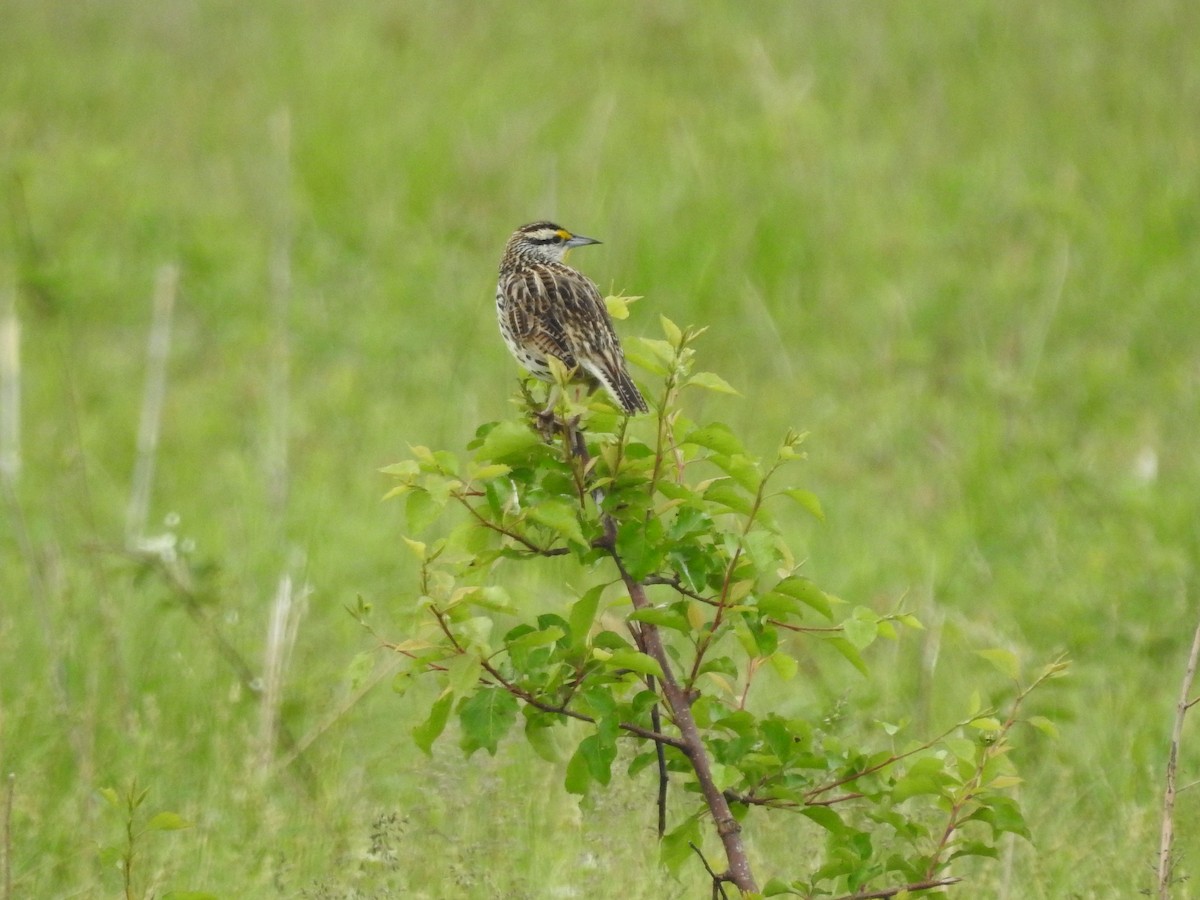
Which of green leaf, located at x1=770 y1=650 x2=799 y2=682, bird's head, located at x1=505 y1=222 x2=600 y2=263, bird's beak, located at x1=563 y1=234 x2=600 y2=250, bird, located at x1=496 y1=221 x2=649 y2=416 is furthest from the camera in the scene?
bird's head, located at x1=505 y1=222 x2=600 y2=263

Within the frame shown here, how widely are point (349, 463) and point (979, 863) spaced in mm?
4519

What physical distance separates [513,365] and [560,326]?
13.8 ft

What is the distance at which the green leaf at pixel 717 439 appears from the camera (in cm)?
343

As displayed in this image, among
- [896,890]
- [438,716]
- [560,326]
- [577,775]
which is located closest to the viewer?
[438,716]

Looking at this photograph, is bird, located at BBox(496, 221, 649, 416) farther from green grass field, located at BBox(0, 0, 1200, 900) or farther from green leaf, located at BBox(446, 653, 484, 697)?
green leaf, located at BBox(446, 653, 484, 697)

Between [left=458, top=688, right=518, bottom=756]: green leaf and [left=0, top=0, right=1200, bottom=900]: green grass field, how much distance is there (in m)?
0.24

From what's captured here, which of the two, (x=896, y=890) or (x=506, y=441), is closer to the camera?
(x=506, y=441)

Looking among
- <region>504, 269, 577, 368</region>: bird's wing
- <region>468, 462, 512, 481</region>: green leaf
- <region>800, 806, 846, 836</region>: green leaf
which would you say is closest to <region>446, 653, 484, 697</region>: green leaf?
<region>468, 462, 512, 481</region>: green leaf

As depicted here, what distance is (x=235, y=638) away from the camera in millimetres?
6438

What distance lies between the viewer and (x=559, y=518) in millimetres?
3393

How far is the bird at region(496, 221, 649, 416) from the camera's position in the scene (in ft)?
16.3

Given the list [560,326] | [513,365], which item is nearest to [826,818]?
[560,326]

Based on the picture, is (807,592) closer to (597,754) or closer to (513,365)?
(597,754)

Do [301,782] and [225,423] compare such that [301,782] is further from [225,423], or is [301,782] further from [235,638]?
[225,423]
